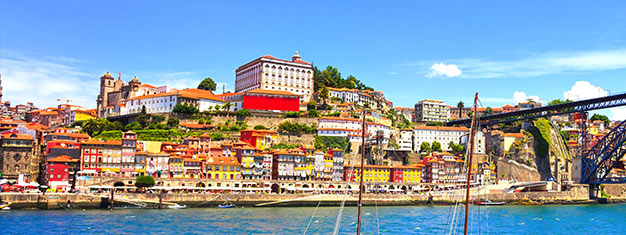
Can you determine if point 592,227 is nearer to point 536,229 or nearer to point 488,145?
point 536,229

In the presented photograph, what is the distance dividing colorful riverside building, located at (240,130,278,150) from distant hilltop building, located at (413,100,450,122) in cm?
3637

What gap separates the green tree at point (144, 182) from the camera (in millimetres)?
41844

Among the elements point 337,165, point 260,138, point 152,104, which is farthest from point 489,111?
point 152,104

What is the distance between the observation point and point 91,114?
74.2 meters

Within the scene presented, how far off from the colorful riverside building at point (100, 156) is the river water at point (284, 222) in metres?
8.31

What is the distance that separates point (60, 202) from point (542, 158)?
46330 millimetres

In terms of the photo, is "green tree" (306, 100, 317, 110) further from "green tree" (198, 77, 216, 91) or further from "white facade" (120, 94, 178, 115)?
"green tree" (198, 77, 216, 91)

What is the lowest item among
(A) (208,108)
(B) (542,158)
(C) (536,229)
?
(C) (536,229)

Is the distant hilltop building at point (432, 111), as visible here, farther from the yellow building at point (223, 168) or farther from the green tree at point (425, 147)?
the yellow building at point (223, 168)

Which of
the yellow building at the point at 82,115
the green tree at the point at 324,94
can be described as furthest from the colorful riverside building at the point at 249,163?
the yellow building at the point at 82,115

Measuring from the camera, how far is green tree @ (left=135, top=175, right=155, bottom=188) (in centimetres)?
4184

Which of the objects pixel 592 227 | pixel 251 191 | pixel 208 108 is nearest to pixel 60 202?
pixel 251 191

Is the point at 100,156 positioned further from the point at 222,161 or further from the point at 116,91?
the point at 116,91

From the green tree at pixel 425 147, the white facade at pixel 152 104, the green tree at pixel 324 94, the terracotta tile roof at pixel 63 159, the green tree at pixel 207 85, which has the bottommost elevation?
the terracotta tile roof at pixel 63 159
